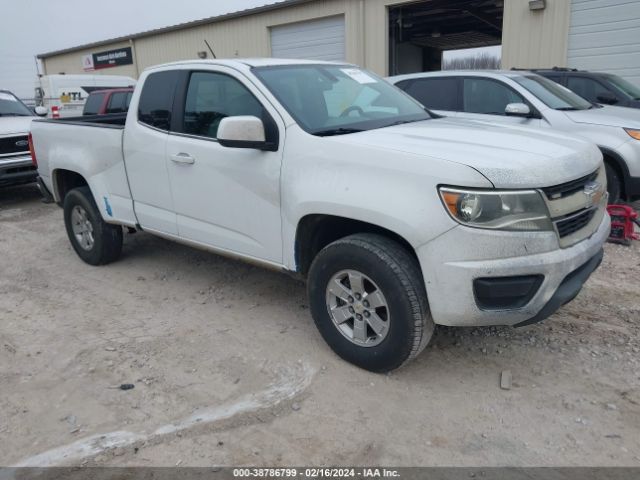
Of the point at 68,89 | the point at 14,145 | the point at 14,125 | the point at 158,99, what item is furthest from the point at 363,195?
the point at 68,89

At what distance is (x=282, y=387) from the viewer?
3.22 meters

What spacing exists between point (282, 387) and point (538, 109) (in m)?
5.15

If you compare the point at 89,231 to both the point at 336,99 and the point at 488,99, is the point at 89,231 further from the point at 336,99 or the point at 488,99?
the point at 488,99

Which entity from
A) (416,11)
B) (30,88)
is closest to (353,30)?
(416,11)

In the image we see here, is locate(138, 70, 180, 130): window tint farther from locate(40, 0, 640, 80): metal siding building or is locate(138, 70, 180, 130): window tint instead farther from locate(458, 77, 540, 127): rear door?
locate(40, 0, 640, 80): metal siding building

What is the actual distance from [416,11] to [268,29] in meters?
4.54

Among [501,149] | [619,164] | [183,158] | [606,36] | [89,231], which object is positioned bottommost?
[89,231]

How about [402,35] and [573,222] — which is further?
[402,35]

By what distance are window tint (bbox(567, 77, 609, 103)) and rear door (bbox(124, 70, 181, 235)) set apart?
6590 mm

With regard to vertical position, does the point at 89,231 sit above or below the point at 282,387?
above

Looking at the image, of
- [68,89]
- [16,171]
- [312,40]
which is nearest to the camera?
[16,171]

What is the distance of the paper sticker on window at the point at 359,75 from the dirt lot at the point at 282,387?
5.95ft

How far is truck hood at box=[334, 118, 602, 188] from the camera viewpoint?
2.73m

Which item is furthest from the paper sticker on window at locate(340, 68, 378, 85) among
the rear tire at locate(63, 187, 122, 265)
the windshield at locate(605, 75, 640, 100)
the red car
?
the red car
